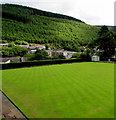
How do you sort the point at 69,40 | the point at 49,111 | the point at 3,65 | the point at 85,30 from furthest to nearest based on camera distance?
1. the point at 85,30
2. the point at 69,40
3. the point at 3,65
4. the point at 49,111

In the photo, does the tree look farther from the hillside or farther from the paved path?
the hillside

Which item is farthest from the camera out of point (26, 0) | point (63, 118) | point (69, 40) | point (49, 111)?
point (69, 40)

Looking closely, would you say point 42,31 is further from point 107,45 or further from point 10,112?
point 10,112

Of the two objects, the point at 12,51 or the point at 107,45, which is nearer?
the point at 107,45

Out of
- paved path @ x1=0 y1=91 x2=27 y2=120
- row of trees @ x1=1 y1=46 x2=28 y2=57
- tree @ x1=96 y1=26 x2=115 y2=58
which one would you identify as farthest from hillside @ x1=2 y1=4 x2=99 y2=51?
paved path @ x1=0 y1=91 x2=27 y2=120

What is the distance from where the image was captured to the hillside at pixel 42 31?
54.0m

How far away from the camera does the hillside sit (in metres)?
54.0

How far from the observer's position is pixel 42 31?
60.0 meters

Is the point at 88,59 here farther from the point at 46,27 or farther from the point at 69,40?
the point at 46,27

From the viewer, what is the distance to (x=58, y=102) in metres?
4.91

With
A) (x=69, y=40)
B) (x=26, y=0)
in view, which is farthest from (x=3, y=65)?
(x=69, y=40)

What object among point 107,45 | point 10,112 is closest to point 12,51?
point 107,45

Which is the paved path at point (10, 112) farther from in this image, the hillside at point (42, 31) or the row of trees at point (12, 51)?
the hillside at point (42, 31)

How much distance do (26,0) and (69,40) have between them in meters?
52.6
